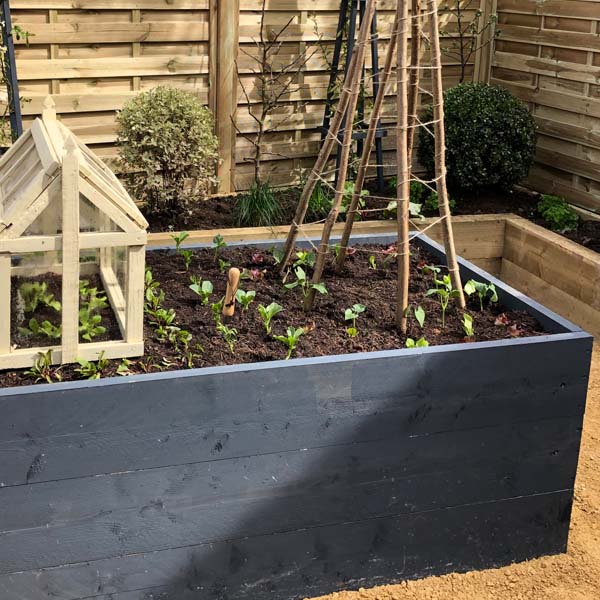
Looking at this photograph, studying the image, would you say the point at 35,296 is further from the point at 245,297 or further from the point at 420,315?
the point at 420,315

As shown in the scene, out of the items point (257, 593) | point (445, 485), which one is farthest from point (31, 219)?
point (445, 485)

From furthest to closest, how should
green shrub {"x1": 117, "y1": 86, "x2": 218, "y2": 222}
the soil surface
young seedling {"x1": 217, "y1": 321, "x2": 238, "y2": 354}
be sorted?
the soil surface → green shrub {"x1": 117, "y1": 86, "x2": 218, "y2": 222} → young seedling {"x1": 217, "y1": 321, "x2": 238, "y2": 354}

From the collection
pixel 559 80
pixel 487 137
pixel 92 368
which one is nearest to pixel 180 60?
pixel 487 137

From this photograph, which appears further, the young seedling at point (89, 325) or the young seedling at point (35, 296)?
the young seedling at point (89, 325)

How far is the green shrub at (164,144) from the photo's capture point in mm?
4750

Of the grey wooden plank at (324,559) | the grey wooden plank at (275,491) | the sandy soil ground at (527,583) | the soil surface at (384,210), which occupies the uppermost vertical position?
the soil surface at (384,210)

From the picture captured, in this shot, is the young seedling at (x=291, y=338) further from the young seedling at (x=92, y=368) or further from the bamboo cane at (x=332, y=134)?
the bamboo cane at (x=332, y=134)

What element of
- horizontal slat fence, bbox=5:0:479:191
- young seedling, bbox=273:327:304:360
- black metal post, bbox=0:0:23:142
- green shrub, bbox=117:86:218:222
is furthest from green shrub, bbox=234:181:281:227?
young seedling, bbox=273:327:304:360

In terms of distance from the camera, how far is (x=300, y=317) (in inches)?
114

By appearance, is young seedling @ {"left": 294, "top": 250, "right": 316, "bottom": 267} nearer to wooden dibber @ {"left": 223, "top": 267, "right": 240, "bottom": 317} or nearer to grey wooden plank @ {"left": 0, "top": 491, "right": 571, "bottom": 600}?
wooden dibber @ {"left": 223, "top": 267, "right": 240, "bottom": 317}

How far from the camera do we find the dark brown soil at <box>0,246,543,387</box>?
2.57 m

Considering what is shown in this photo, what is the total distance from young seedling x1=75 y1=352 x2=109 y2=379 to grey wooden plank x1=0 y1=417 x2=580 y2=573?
0.94 ft

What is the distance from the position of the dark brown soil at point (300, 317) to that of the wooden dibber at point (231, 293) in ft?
0.11

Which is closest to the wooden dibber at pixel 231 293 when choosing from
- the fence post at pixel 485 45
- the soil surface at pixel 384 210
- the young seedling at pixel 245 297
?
the young seedling at pixel 245 297
